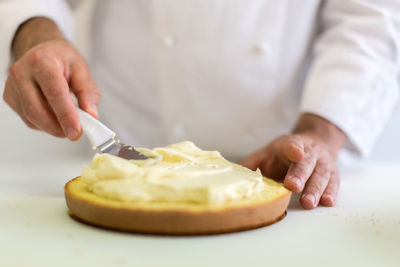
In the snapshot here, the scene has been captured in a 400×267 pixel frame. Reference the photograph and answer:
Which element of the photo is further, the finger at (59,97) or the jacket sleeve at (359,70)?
the jacket sleeve at (359,70)

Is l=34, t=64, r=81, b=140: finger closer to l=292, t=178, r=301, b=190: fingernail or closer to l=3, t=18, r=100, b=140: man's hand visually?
l=3, t=18, r=100, b=140: man's hand

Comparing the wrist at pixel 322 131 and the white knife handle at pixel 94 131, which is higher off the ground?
the white knife handle at pixel 94 131

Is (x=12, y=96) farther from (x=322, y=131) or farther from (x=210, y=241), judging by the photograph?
(x=322, y=131)

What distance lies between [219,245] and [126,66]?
3.35 ft

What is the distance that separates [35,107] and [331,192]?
68 cm

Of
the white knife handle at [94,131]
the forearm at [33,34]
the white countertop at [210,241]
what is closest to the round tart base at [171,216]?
the white countertop at [210,241]

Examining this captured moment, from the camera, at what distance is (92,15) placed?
1.75 m

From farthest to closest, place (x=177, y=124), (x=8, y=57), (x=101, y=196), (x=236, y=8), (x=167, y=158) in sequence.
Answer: (x=177, y=124), (x=236, y=8), (x=8, y=57), (x=167, y=158), (x=101, y=196)

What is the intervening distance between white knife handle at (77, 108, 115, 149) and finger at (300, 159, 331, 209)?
0.42 meters

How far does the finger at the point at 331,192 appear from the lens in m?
1.06

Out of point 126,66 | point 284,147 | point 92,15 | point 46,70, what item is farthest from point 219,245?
point 92,15

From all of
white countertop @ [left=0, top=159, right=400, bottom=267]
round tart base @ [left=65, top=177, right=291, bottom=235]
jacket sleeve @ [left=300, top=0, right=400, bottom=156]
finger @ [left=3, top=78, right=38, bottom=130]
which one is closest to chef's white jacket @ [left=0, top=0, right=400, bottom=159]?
jacket sleeve @ [left=300, top=0, right=400, bottom=156]

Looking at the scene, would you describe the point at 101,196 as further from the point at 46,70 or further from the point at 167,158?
the point at 46,70

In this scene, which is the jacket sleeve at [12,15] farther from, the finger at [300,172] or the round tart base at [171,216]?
the finger at [300,172]
